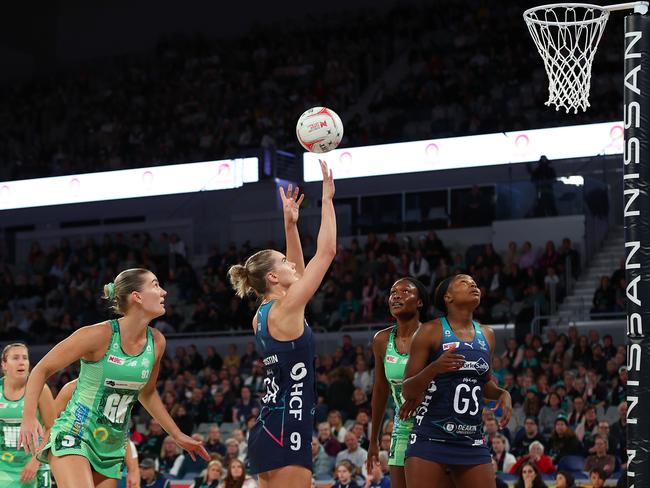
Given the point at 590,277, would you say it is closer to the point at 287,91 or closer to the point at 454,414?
the point at 287,91

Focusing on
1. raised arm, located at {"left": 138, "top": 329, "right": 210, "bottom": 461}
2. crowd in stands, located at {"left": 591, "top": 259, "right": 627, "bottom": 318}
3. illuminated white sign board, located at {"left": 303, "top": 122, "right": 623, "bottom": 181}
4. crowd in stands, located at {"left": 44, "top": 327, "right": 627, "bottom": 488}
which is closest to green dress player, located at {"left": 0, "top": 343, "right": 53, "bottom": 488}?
raised arm, located at {"left": 138, "top": 329, "right": 210, "bottom": 461}

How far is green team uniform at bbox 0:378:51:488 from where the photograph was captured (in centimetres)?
841

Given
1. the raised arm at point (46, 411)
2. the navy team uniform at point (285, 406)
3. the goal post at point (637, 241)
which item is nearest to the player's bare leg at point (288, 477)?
the navy team uniform at point (285, 406)

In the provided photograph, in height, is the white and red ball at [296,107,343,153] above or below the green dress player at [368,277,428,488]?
above

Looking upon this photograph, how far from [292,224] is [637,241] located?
225cm

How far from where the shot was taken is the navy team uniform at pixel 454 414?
6.81 metres

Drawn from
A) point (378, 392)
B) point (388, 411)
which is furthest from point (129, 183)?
point (378, 392)

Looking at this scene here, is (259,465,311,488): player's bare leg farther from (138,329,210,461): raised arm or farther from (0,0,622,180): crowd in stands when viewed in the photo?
(0,0,622,180): crowd in stands

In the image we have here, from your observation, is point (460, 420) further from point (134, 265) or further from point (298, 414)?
point (134, 265)

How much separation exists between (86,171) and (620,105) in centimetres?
1337

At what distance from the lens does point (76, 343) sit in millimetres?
6516

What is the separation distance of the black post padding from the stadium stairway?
1160cm

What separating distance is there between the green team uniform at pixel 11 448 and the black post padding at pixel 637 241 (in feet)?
15.8

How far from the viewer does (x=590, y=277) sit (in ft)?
66.4
